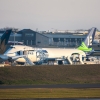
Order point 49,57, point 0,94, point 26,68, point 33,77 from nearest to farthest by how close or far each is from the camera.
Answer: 1. point 0,94
2. point 33,77
3. point 26,68
4. point 49,57

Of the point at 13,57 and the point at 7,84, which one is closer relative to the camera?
the point at 7,84

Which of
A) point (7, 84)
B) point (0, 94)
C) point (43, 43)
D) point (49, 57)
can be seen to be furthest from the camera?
point (43, 43)

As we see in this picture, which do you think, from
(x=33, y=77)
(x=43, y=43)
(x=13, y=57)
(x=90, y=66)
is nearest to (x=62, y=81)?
(x=33, y=77)

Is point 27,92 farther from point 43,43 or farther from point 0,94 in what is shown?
point 43,43

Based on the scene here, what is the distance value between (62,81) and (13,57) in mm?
28379

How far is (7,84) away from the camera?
184 feet

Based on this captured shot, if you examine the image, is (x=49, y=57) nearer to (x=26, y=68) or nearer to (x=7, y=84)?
(x=26, y=68)

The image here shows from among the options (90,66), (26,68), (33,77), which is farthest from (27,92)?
(90,66)

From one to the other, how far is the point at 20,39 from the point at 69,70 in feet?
368

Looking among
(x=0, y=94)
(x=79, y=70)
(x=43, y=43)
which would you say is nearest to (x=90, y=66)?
(x=79, y=70)

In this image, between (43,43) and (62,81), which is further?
(43,43)

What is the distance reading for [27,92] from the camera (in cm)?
4241

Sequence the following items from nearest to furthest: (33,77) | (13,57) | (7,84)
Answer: (7,84), (33,77), (13,57)

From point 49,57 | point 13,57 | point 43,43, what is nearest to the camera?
point 13,57
